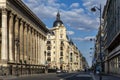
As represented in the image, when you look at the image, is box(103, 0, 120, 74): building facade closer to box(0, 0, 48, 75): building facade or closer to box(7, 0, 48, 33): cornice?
box(0, 0, 48, 75): building facade

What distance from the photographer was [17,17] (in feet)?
305

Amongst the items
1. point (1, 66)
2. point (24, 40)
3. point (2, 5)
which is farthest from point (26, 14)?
point (1, 66)

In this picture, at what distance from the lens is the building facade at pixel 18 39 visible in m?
78.9

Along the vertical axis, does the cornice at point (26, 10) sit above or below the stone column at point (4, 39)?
above

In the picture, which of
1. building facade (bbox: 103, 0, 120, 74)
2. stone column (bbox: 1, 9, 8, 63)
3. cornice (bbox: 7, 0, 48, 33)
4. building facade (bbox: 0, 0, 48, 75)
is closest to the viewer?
stone column (bbox: 1, 9, 8, 63)

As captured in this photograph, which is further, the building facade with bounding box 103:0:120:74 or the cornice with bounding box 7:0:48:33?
the cornice with bounding box 7:0:48:33

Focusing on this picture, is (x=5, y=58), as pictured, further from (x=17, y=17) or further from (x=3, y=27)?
(x=17, y=17)

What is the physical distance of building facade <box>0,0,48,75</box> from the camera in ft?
259

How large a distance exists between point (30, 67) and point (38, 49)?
26.4 metres

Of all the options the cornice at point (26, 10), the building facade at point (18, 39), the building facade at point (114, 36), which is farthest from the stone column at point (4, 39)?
the building facade at point (114, 36)

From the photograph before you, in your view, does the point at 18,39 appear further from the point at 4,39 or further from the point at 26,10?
the point at 26,10

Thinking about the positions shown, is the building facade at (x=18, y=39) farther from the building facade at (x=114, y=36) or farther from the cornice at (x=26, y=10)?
the building facade at (x=114, y=36)

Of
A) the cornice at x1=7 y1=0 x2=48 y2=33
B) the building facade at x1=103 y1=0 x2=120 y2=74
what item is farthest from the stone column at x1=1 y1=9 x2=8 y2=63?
the building facade at x1=103 y1=0 x2=120 y2=74

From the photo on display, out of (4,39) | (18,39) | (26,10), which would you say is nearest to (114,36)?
A: (18,39)
